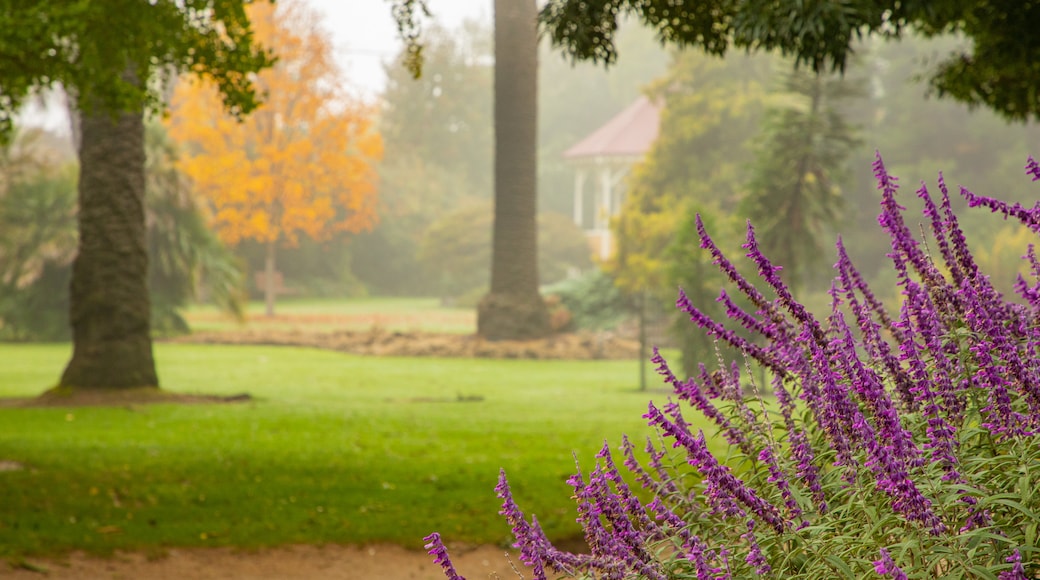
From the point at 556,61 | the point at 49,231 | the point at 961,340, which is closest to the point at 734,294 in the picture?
the point at 961,340

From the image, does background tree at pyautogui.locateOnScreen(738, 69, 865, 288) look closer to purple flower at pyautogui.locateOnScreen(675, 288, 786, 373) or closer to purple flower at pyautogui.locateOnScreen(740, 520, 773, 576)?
purple flower at pyautogui.locateOnScreen(675, 288, 786, 373)

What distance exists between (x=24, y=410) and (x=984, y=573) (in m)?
13.4

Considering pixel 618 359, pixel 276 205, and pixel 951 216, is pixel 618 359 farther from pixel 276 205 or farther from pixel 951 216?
pixel 951 216

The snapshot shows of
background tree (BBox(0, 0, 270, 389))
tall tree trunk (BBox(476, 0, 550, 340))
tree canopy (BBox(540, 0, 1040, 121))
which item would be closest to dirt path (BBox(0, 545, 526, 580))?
background tree (BBox(0, 0, 270, 389))

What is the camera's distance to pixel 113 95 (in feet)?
30.3

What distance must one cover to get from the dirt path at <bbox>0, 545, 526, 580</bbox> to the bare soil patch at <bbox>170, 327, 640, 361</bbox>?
15.2 m

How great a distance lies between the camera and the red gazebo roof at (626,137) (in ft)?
154

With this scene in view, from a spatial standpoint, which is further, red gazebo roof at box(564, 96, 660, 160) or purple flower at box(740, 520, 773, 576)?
red gazebo roof at box(564, 96, 660, 160)

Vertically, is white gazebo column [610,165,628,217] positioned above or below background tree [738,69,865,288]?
above

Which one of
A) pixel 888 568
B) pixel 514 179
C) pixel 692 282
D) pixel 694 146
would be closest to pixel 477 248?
pixel 694 146

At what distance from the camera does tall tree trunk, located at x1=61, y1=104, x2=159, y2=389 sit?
44.9 feet

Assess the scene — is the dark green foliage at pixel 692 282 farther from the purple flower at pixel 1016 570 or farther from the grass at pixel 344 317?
the purple flower at pixel 1016 570

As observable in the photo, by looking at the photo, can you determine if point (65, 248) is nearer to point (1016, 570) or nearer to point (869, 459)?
point (869, 459)

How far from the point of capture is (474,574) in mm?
6836
